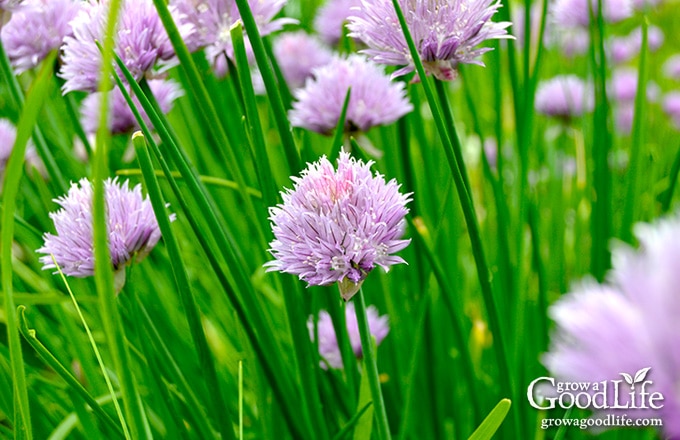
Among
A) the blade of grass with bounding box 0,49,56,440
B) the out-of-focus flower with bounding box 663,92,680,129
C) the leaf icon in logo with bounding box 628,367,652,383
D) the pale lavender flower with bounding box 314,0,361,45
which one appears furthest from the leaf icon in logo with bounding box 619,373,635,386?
the out-of-focus flower with bounding box 663,92,680,129

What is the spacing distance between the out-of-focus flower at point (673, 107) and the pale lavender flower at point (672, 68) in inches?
8.7

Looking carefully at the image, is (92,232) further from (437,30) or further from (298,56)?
(298,56)

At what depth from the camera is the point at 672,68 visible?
2039 millimetres

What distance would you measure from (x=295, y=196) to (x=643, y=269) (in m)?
0.27

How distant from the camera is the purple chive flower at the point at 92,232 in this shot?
554 mm

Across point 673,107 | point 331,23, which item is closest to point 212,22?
point 331,23

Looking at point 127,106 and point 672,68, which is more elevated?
point 127,106

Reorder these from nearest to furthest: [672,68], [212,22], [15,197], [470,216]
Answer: [15,197] → [470,216] → [212,22] → [672,68]

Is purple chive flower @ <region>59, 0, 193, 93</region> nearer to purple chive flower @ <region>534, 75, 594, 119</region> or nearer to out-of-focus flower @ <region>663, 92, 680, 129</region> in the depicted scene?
purple chive flower @ <region>534, 75, 594, 119</region>

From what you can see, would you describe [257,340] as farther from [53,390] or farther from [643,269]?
[643,269]

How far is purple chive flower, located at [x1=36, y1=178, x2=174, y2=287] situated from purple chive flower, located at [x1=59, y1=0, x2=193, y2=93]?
0.12 m

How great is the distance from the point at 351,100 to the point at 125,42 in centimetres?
26

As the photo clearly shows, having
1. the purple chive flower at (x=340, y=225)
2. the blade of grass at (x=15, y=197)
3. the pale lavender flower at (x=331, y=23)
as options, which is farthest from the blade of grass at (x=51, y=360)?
the pale lavender flower at (x=331, y=23)

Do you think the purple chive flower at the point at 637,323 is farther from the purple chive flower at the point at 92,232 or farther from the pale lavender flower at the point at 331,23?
the pale lavender flower at the point at 331,23
